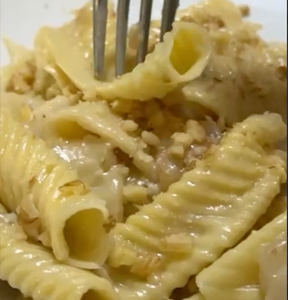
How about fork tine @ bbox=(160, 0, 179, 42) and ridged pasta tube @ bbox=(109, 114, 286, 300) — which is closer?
ridged pasta tube @ bbox=(109, 114, 286, 300)

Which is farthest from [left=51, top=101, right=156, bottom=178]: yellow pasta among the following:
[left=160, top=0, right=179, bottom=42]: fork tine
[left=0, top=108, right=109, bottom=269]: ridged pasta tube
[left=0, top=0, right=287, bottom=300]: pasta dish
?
[left=160, top=0, right=179, bottom=42]: fork tine

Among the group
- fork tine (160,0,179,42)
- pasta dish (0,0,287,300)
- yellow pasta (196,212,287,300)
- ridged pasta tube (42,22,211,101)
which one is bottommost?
yellow pasta (196,212,287,300)

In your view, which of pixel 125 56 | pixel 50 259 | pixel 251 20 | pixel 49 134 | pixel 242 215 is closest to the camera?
pixel 50 259

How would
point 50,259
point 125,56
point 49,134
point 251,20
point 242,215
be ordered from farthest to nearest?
1. point 251,20
2. point 125,56
3. point 49,134
4. point 242,215
5. point 50,259

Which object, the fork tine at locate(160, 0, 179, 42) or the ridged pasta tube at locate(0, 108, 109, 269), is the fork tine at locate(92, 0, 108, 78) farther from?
the ridged pasta tube at locate(0, 108, 109, 269)

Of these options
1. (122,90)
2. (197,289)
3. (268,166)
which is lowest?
(197,289)

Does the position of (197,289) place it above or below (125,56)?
below

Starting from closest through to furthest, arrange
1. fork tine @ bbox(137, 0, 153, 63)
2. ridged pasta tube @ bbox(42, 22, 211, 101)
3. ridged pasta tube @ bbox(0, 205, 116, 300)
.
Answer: ridged pasta tube @ bbox(0, 205, 116, 300) → ridged pasta tube @ bbox(42, 22, 211, 101) → fork tine @ bbox(137, 0, 153, 63)

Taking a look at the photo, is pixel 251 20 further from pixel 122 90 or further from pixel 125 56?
pixel 122 90

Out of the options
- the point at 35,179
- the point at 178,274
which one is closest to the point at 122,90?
the point at 35,179
